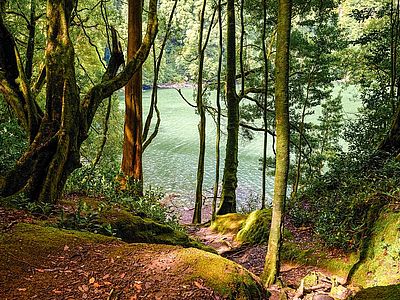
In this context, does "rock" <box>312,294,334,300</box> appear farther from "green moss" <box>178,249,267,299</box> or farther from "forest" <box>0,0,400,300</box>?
"green moss" <box>178,249,267,299</box>

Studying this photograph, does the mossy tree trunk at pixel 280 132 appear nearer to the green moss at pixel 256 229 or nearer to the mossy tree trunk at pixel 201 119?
the green moss at pixel 256 229

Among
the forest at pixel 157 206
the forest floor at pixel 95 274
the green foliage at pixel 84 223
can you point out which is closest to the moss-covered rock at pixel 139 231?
the forest at pixel 157 206

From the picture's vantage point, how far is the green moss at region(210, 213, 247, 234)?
10.2 metres

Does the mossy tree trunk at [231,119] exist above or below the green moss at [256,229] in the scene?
above

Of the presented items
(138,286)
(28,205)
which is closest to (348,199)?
(138,286)

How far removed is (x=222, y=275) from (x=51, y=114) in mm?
3236

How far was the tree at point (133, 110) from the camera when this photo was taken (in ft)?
28.7

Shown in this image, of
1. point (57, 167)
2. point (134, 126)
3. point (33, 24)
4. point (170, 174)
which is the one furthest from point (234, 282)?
point (170, 174)

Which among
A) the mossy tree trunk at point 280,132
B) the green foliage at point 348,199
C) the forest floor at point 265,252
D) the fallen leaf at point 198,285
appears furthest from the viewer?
the green foliage at point 348,199

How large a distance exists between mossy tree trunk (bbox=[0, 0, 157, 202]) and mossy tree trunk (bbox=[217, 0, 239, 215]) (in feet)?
19.7

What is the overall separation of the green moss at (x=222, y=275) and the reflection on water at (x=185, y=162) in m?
14.4

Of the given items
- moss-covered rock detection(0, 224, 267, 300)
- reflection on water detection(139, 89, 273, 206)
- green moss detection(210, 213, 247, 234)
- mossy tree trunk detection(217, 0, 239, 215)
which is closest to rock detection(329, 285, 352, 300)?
moss-covered rock detection(0, 224, 267, 300)

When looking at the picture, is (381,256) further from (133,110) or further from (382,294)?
(133,110)

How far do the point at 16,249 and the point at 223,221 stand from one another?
808cm
